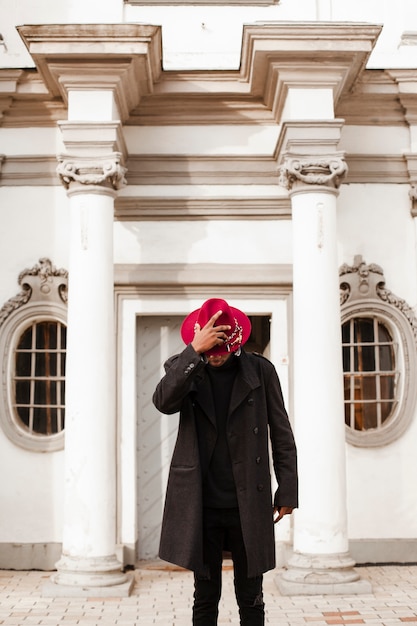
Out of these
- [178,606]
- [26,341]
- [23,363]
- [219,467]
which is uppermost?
[26,341]

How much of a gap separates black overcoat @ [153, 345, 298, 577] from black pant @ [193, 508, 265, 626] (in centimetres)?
10

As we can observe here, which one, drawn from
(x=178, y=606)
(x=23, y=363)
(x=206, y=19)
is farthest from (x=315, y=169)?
(x=178, y=606)

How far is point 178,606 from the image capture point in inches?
265

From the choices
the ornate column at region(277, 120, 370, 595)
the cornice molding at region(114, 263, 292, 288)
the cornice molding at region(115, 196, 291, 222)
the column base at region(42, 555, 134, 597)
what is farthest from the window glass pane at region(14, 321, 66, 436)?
the ornate column at region(277, 120, 370, 595)

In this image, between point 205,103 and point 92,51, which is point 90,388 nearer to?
point 92,51

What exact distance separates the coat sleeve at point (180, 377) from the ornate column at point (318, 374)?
3.61 metres

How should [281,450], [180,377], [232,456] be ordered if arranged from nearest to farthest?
1. [180,377]
2. [232,456]
3. [281,450]

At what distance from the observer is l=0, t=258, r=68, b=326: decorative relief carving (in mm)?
8562

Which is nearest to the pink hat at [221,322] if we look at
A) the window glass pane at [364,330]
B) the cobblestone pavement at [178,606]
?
the cobblestone pavement at [178,606]

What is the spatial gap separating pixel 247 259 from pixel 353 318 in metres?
1.28

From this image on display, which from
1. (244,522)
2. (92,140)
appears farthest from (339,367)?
(244,522)

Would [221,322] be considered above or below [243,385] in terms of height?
above

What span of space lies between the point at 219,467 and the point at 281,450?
1.14ft

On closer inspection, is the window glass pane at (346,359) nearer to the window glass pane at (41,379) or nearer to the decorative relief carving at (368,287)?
the decorative relief carving at (368,287)
